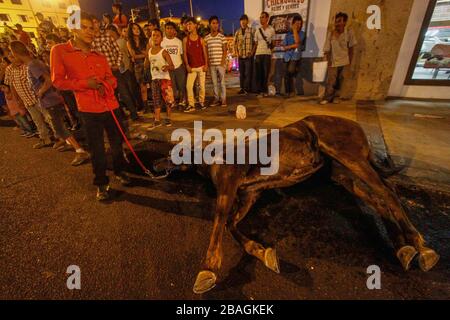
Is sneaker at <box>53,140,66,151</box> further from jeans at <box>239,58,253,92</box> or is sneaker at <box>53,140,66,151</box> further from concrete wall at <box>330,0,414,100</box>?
concrete wall at <box>330,0,414,100</box>

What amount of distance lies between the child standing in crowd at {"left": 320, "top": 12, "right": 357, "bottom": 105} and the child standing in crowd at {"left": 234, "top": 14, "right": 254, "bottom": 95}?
7.68 feet

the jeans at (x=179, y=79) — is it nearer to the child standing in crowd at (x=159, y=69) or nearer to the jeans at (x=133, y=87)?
the child standing in crowd at (x=159, y=69)

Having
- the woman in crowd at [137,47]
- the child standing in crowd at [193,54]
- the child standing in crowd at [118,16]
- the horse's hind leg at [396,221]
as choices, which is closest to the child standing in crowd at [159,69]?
the child standing in crowd at [193,54]

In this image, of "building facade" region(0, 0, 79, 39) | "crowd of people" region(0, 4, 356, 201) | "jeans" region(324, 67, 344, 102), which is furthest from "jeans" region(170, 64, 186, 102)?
"building facade" region(0, 0, 79, 39)

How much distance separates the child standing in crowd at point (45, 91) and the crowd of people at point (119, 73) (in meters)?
0.02

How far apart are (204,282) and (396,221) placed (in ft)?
5.73

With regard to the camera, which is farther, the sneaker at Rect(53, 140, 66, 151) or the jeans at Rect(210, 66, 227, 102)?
the jeans at Rect(210, 66, 227, 102)

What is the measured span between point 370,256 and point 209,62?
6.02m

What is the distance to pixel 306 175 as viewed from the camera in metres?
2.42

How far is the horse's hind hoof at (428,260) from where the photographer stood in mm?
1694

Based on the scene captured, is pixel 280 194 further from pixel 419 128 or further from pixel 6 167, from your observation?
pixel 6 167

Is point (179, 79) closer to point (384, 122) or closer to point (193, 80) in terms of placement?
point (193, 80)

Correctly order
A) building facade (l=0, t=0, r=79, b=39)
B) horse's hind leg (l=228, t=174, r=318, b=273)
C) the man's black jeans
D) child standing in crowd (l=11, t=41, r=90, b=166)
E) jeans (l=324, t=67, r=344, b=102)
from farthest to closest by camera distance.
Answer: building facade (l=0, t=0, r=79, b=39), jeans (l=324, t=67, r=344, b=102), child standing in crowd (l=11, t=41, r=90, b=166), the man's black jeans, horse's hind leg (l=228, t=174, r=318, b=273)

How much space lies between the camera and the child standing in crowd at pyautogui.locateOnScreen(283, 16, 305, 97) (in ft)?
21.2
